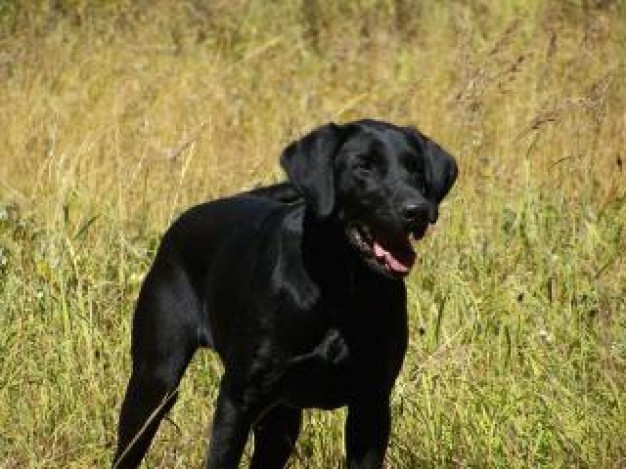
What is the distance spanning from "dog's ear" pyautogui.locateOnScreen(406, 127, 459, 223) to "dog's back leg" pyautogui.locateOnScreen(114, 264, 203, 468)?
36.3 inches

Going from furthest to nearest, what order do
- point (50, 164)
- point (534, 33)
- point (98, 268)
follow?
point (534, 33)
point (50, 164)
point (98, 268)

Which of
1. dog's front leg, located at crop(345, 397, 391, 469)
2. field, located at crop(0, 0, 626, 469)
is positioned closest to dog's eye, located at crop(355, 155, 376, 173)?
dog's front leg, located at crop(345, 397, 391, 469)

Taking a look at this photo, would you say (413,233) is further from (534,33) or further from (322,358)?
(534,33)

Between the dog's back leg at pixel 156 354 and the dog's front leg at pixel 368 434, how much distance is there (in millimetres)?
651

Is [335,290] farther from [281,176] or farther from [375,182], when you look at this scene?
[281,176]

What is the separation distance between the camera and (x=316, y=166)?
3.86 m

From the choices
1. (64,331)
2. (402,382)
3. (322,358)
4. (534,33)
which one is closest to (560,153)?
(534,33)

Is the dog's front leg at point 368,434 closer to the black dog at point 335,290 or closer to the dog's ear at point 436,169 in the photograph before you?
the black dog at point 335,290

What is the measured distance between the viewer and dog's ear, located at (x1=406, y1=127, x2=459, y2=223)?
13.1 ft

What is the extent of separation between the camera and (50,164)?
19.4 feet

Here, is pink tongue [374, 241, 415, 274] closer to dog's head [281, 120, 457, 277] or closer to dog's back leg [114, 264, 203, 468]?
dog's head [281, 120, 457, 277]

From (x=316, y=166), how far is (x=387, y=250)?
1.02 feet

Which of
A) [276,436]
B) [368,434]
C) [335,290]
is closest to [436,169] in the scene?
[335,290]

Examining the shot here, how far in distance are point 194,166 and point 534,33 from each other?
258 cm
